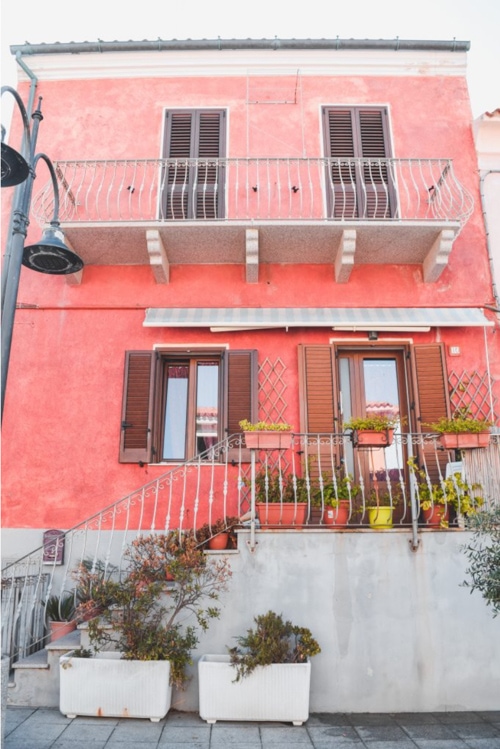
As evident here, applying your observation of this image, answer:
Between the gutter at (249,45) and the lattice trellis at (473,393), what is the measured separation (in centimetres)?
552

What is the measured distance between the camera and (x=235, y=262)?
8.34 meters

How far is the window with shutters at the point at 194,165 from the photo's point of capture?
8.54m

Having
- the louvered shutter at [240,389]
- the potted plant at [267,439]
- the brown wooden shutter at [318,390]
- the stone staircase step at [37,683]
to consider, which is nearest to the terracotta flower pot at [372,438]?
the potted plant at [267,439]

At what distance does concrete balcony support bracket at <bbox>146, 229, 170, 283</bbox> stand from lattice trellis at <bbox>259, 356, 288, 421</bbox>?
1964 mm

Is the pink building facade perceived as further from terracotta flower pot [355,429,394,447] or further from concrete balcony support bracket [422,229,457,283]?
terracotta flower pot [355,429,394,447]

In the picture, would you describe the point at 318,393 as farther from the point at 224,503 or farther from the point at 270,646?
the point at 270,646

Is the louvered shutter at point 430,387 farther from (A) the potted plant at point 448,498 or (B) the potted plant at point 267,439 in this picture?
(B) the potted plant at point 267,439

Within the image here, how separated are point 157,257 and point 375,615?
5.36 m

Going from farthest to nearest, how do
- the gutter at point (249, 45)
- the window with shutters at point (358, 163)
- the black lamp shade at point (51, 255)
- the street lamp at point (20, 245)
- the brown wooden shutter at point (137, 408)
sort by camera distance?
the gutter at point (249, 45)
the window with shutters at point (358, 163)
the brown wooden shutter at point (137, 408)
the black lamp shade at point (51, 255)
the street lamp at point (20, 245)

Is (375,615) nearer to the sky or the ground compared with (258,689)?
nearer to the sky

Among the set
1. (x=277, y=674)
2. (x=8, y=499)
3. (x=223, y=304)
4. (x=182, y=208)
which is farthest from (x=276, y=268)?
(x=277, y=674)

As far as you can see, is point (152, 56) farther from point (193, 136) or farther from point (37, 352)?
point (37, 352)

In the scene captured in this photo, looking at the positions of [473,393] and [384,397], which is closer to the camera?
[473,393]

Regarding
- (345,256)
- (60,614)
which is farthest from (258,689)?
(345,256)
